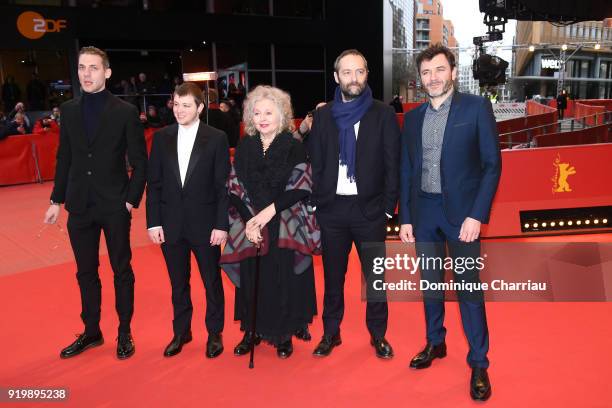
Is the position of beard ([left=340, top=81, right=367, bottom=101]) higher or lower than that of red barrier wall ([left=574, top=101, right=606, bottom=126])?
higher

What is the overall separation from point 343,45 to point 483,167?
672 inches

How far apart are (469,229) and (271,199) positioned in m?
1.23

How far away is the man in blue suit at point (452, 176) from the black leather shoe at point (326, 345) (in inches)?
34.2

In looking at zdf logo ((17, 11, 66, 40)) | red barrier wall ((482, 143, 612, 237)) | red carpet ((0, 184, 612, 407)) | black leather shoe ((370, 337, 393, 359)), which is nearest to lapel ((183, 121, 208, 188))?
red carpet ((0, 184, 612, 407))

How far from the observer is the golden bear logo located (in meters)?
6.05

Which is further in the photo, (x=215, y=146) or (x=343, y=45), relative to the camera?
(x=343, y=45)

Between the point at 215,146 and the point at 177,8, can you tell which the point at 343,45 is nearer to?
the point at 177,8

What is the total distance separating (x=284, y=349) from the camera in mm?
3533

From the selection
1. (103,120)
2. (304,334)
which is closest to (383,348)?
(304,334)

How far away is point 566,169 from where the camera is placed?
6.07 m

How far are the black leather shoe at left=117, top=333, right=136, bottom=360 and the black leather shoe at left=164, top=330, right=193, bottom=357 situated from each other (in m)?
0.24

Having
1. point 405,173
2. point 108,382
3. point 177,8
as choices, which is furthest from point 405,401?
point 177,8

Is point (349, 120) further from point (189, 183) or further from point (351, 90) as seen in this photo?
point (189, 183)

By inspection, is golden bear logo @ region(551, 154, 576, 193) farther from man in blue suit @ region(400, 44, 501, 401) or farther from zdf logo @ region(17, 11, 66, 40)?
zdf logo @ region(17, 11, 66, 40)
